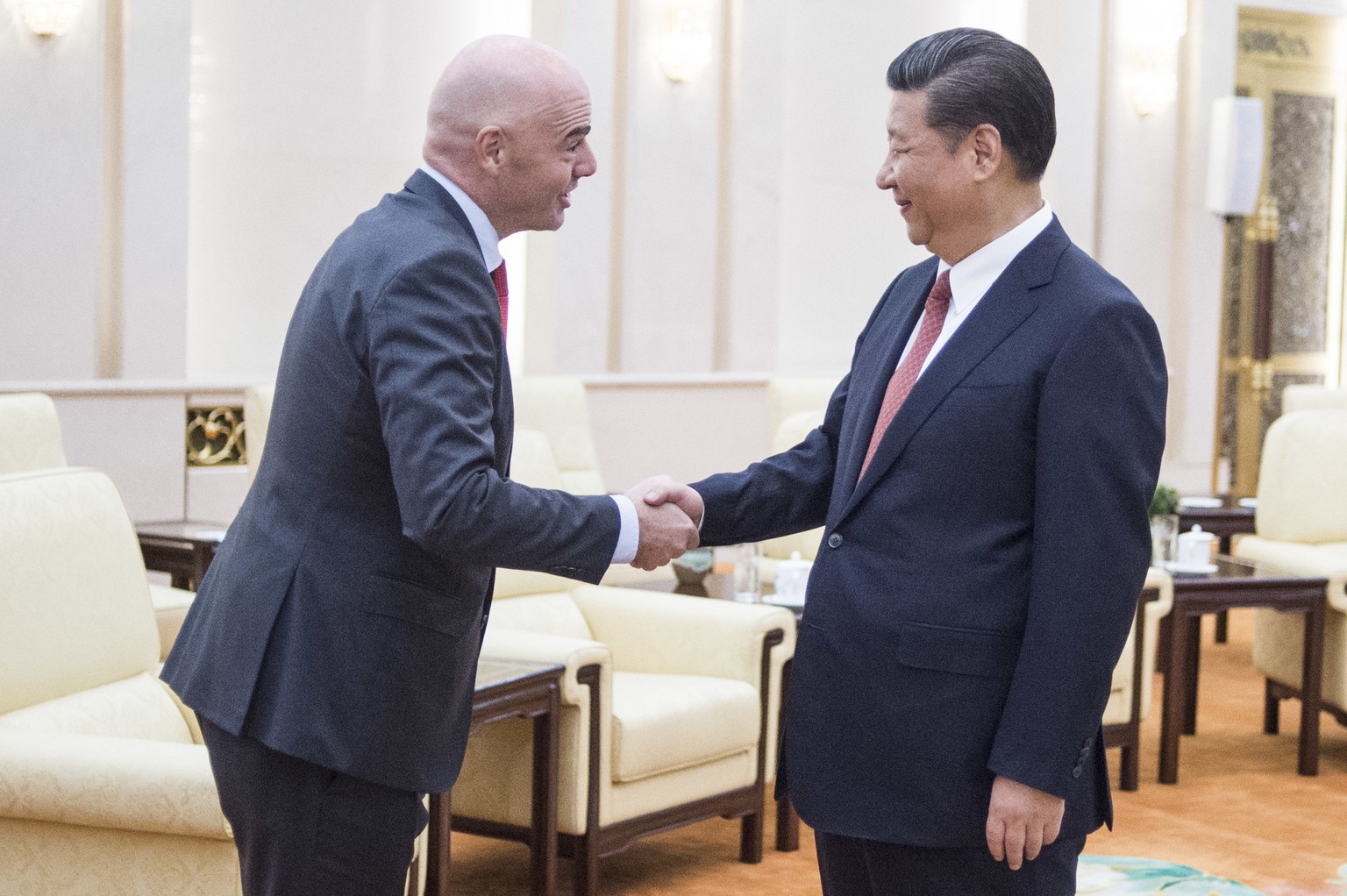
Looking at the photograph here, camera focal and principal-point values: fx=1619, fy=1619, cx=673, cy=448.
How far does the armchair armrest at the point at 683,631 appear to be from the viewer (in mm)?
4133

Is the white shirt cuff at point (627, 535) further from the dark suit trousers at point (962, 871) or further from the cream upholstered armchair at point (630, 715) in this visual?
the cream upholstered armchair at point (630, 715)

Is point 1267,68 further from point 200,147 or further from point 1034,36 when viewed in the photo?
point 200,147

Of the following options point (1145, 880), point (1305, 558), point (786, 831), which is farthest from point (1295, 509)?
point (786, 831)

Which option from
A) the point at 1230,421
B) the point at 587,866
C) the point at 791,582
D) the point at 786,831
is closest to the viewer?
the point at 587,866

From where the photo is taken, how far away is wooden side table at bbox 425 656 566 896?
328 cm

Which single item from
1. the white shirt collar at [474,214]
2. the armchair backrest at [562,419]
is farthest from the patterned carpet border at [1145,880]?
the white shirt collar at [474,214]

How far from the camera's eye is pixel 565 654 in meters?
3.56

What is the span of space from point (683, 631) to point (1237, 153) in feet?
18.9

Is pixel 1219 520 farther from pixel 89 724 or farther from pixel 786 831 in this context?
pixel 89 724

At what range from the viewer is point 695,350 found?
7867 millimetres

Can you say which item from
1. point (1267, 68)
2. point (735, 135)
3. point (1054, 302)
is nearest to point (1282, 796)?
point (1054, 302)

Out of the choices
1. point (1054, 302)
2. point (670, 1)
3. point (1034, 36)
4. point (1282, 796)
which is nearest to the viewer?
point (1054, 302)

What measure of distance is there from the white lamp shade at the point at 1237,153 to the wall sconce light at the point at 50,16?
19.2 feet

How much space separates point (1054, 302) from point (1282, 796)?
11.4 ft
